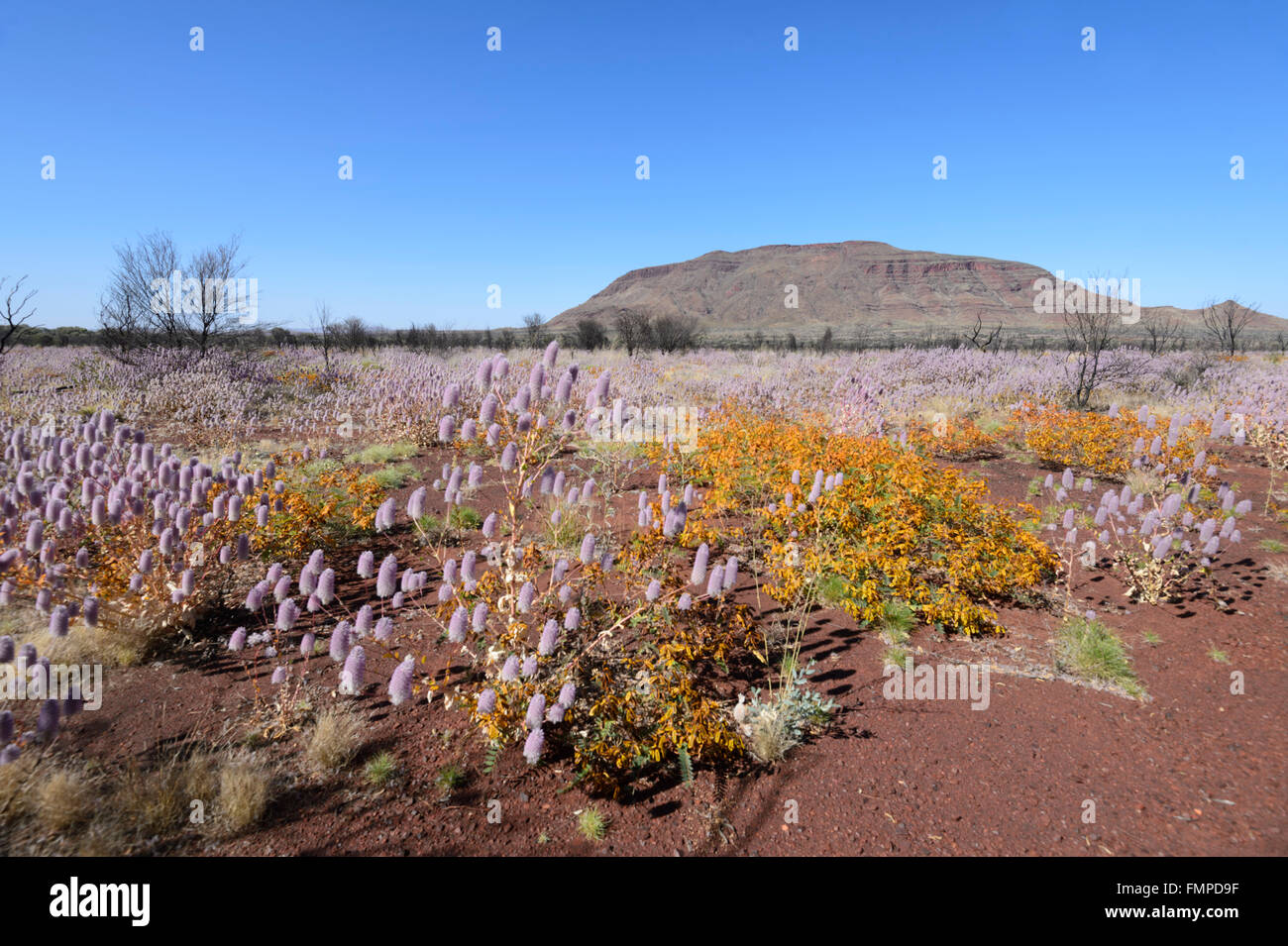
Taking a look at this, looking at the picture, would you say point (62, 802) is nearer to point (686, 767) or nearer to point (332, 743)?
point (332, 743)

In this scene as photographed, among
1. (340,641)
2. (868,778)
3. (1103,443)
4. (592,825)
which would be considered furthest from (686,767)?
(1103,443)

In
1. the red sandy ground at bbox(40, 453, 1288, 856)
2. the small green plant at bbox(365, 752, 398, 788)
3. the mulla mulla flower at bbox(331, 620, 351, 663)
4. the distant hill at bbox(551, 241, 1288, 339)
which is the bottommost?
the red sandy ground at bbox(40, 453, 1288, 856)

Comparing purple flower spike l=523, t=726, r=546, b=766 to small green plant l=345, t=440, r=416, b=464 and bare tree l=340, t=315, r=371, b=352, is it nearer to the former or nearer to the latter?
small green plant l=345, t=440, r=416, b=464

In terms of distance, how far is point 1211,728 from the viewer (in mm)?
3291

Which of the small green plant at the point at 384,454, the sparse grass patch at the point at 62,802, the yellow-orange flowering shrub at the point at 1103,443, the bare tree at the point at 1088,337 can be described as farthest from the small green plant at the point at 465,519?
the bare tree at the point at 1088,337

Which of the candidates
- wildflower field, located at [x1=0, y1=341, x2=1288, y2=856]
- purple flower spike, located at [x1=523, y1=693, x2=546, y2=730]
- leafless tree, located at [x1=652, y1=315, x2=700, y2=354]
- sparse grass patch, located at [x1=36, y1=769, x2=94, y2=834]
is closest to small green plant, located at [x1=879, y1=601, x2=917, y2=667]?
wildflower field, located at [x1=0, y1=341, x2=1288, y2=856]

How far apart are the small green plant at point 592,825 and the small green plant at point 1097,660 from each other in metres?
3.46

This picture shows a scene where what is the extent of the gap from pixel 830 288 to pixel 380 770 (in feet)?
517

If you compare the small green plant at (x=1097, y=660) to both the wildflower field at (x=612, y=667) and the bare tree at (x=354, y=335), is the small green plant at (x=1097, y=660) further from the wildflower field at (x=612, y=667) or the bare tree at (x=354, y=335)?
the bare tree at (x=354, y=335)

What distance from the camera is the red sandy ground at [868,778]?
8.09ft

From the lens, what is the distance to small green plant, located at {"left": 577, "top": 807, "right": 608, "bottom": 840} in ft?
8.09

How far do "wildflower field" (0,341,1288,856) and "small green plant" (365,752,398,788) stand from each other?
0.02m
